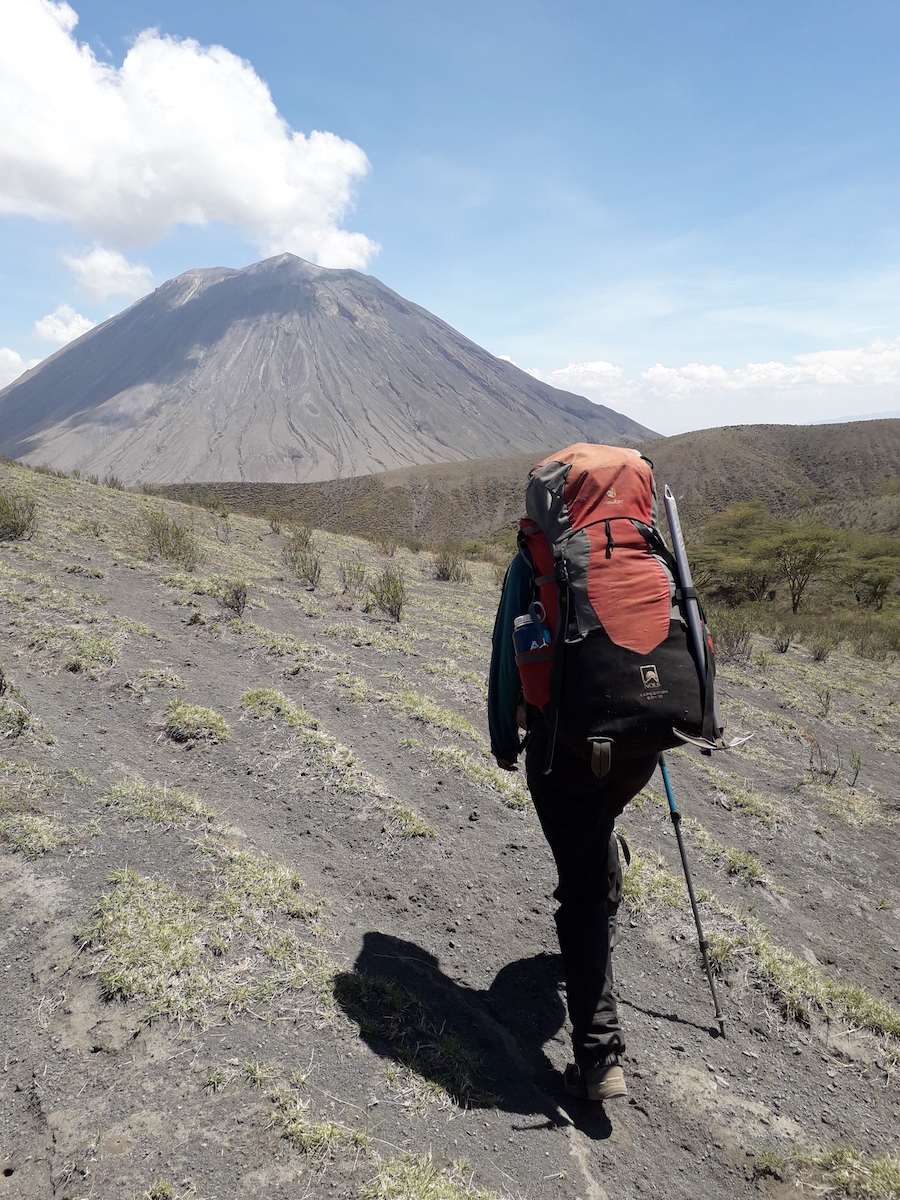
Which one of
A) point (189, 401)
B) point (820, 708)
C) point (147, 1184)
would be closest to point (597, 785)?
point (147, 1184)

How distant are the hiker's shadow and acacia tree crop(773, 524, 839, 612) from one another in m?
18.6

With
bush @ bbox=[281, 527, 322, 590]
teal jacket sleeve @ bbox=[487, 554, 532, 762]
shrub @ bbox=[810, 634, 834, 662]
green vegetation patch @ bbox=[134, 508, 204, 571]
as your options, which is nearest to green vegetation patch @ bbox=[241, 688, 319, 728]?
teal jacket sleeve @ bbox=[487, 554, 532, 762]

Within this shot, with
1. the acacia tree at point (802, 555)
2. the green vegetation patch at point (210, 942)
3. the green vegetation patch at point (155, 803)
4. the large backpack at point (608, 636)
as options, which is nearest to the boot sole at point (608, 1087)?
the green vegetation patch at point (210, 942)

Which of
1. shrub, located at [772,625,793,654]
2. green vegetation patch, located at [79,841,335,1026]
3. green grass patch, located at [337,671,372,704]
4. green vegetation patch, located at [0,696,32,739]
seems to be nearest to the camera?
green vegetation patch, located at [79,841,335,1026]

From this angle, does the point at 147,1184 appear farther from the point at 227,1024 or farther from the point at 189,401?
the point at 189,401

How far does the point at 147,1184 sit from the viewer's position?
1.52 m

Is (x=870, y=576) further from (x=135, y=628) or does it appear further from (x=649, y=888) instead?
(x=135, y=628)

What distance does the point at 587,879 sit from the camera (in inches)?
78.5

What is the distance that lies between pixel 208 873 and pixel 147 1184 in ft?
3.88

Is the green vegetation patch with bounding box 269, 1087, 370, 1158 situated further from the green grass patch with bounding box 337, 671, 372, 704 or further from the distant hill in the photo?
the distant hill

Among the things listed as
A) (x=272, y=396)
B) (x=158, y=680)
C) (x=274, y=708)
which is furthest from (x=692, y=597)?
(x=272, y=396)

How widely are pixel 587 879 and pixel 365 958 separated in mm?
1031

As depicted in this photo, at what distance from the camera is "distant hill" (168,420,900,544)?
64000 mm

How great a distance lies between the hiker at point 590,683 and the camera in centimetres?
182
